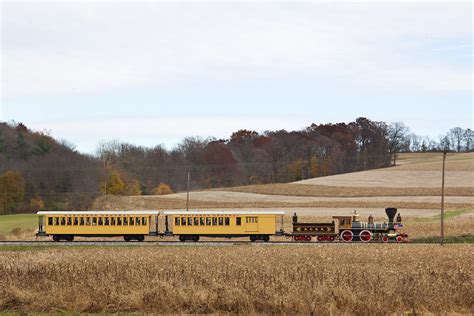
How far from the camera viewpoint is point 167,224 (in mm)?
48000

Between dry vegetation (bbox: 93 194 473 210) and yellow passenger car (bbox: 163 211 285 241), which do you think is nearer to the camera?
yellow passenger car (bbox: 163 211 285 241)

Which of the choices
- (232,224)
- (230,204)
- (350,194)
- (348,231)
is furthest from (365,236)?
(350,194)

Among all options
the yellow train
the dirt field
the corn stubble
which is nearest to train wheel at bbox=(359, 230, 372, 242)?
the yellow train

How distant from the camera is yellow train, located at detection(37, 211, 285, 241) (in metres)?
46.1

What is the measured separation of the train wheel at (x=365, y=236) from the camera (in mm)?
45731

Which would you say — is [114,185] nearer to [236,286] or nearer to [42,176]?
[42,176]

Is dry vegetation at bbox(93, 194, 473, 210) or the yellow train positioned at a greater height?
dry vegetation at bbox(93, 194, 473, 210)

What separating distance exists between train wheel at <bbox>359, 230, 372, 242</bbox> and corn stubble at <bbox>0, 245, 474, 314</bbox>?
17827mm

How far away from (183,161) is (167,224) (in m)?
109

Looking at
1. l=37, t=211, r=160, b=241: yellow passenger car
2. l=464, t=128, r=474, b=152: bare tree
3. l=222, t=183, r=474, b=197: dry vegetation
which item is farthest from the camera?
l=464, t=128, r=474, b=152: bare tree

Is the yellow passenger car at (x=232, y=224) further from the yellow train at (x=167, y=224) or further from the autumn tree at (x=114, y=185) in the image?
the autumn tree at (x=114, y=185)

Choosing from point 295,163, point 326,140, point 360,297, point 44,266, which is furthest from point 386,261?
point 326,140

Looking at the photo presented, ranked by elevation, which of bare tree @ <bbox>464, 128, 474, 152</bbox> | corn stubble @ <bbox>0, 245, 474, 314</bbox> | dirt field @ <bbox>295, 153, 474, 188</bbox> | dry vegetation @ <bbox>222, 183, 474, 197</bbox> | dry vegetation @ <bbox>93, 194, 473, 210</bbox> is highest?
bare tree @ <bbox>464, 128, 474, 152</bbox>

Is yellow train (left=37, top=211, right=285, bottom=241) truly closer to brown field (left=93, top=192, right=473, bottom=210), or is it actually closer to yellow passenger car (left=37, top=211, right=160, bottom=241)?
yellow passenger car (left=37, top=211, right=160, bottom=241)
